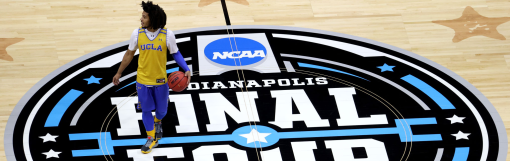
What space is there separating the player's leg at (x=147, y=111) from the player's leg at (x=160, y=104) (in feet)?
0.21

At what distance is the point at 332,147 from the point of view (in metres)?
6.21

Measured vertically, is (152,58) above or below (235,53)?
below

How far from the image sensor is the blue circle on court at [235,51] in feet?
24.7

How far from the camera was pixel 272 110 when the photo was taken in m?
6.71

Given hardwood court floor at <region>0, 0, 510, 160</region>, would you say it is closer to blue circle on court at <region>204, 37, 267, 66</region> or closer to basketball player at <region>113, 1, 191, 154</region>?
blue circle on court at <region>204, 37, 267, 66</region>

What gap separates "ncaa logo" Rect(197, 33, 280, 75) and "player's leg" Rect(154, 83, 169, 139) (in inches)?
50.7

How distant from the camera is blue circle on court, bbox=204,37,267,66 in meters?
7.54

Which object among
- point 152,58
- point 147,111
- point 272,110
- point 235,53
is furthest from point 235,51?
Answer: point 152,58

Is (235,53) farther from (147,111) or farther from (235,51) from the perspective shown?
(147,111)

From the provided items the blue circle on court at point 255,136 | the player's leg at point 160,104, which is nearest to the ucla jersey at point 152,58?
the player's leg at point 160,104

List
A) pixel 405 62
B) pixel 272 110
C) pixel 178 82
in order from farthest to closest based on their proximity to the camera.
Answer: pixel 405 62, pixel 272 110, pixel 178 82

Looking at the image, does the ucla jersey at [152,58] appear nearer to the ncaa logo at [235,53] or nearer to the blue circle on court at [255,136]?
the blue circle on court at [255,136]

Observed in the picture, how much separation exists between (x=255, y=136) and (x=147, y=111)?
4.40ft

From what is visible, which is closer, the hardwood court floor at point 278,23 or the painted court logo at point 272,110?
the painted court logo at point 272,110
